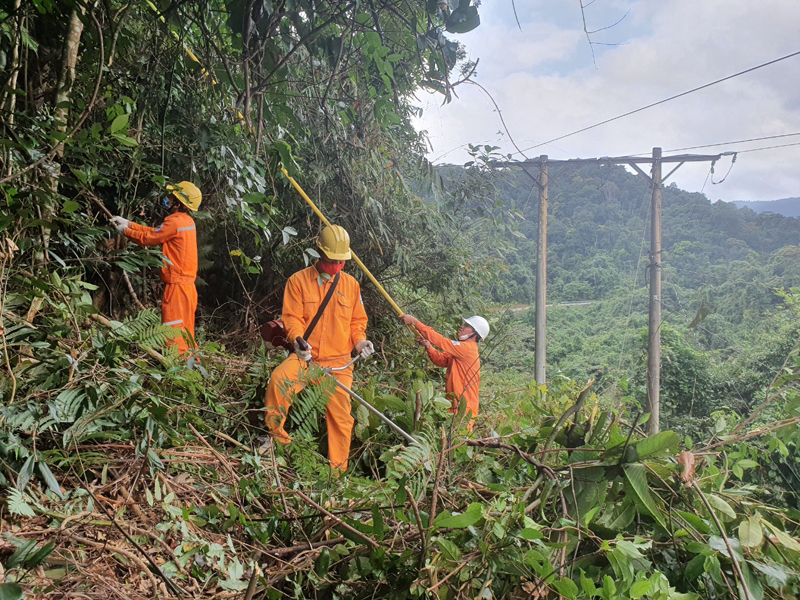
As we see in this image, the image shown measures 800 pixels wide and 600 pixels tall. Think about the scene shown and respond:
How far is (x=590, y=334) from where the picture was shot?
18484mm

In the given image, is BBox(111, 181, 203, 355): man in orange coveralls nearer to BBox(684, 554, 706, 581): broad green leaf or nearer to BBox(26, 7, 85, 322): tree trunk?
BBox(26, 7, 85, 322): tree trunk

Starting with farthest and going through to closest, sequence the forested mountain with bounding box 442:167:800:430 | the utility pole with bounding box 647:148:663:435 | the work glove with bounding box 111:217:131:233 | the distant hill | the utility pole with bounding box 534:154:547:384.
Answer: the distant hill
the forested mountain with bounding box 442:167:800:430
the utility pole with bounding box 534:154:547:384
the utility pole with bounding box 647:148:663:435
the work glove with bounding box 111:217:131:233

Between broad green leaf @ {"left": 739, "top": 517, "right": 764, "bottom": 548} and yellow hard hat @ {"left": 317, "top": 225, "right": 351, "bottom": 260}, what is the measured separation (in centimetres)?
292

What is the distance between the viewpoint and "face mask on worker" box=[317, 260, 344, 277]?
3.67 metres

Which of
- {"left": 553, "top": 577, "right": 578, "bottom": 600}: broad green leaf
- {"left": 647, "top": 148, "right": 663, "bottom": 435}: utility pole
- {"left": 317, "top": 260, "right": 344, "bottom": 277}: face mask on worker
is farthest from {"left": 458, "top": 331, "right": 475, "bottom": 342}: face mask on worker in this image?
{"left": 647, "top": 148, "right": 663, "bottom": 435}: utility pole

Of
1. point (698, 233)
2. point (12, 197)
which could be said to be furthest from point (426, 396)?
point (698, 233)

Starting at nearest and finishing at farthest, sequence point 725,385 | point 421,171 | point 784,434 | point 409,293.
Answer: point 784,434 → point 421,171 → point 409,293 → point 725,385

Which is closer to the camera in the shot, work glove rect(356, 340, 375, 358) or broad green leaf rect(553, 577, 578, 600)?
broad green leaf rect(553, 577, 578, 600)

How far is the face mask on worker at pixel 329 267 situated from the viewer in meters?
3.67

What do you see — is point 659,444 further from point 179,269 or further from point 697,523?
point 179,269

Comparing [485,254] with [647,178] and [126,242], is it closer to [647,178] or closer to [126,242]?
[647,178]

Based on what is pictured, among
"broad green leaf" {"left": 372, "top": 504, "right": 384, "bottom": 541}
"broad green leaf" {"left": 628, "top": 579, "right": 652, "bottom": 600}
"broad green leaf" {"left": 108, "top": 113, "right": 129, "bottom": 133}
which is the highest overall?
"broad green leaf" {"left": 108, "top": 113, "right": 129, "bottom": 133}

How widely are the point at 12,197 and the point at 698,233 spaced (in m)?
22.8

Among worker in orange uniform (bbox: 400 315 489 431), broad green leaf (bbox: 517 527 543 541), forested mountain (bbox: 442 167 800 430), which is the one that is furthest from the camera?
forested mountain (bbox: 442 167 800 430)
